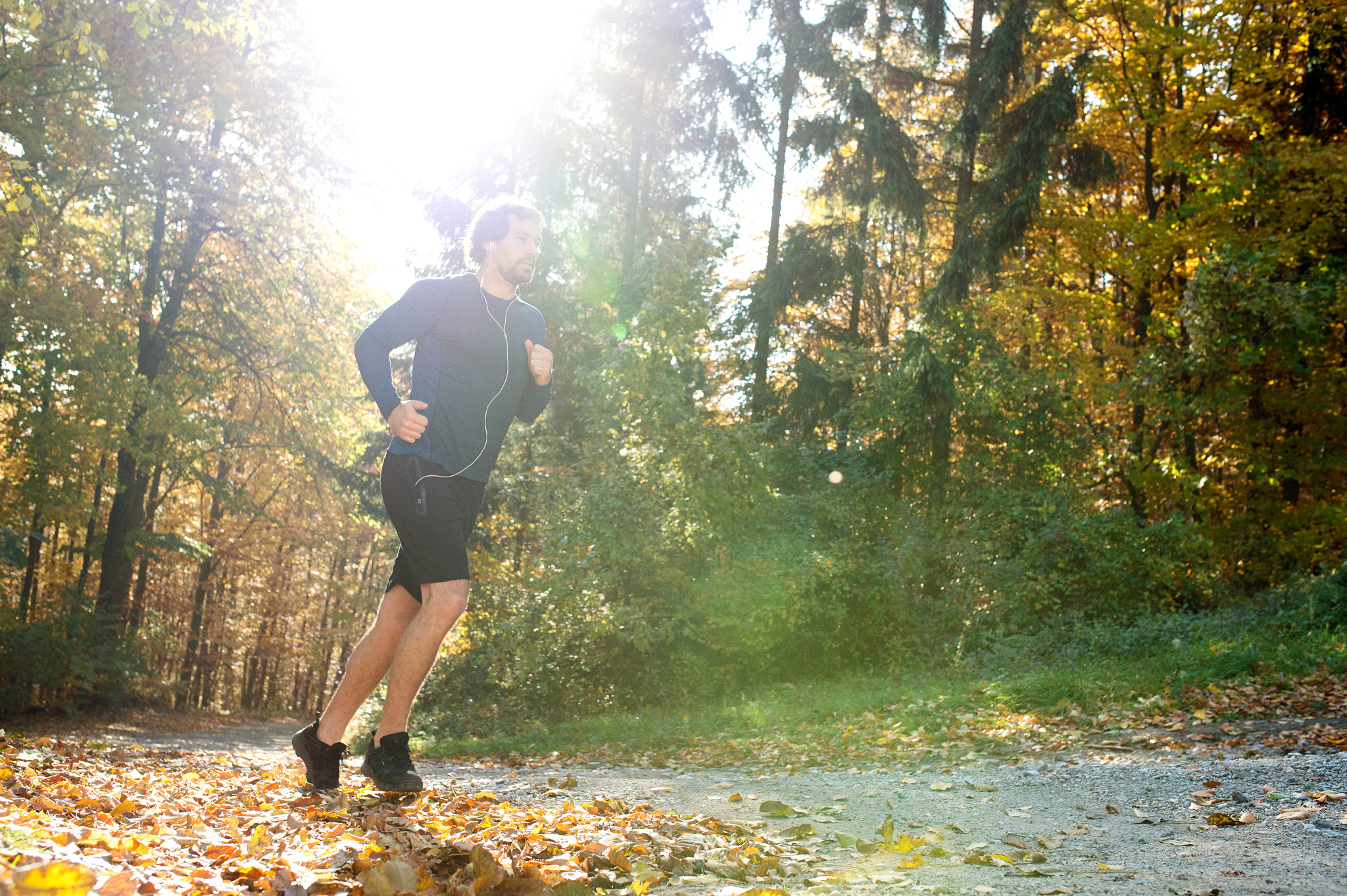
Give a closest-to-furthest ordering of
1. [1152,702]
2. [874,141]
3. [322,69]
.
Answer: [1152,702]
[322,69]
[874,141]

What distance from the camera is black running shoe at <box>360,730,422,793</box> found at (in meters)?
3.19

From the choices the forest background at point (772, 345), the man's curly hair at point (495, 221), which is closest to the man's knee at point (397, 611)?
the man's curly hair at point (495, 221)

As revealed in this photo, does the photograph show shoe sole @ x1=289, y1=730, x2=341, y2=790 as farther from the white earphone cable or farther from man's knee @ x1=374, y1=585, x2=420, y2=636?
the white earphone cable

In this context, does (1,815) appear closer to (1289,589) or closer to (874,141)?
(1289,589)

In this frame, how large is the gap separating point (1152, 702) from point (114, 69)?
1393 cm

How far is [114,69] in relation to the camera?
37.8 feet

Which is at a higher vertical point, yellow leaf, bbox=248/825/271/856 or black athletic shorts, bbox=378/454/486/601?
black athletic shorts, bbox=378/454/486/601

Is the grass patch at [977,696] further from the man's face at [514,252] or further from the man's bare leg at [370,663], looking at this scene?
the man's face at [514,252]

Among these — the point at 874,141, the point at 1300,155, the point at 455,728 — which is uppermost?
the point at 874,141

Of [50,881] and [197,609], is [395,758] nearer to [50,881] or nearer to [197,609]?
[50,881]

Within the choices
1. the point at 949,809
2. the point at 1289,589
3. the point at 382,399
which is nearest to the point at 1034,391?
the point at 1289,589

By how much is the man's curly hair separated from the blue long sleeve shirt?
18 cm

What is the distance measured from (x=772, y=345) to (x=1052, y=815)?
16132mm

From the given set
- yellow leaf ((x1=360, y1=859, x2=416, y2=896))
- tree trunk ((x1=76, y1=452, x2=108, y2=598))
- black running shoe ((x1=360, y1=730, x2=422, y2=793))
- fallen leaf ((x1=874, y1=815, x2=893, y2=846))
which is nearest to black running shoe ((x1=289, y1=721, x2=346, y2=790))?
black running shoe ((x1=360, y1=730, x2=422, y2=793))
